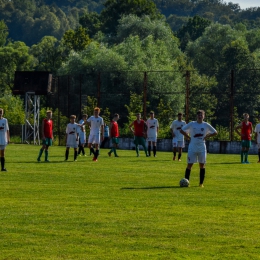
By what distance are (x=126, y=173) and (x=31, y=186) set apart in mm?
5804

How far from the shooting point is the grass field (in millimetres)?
12562

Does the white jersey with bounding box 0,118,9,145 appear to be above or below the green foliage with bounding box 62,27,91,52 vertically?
below

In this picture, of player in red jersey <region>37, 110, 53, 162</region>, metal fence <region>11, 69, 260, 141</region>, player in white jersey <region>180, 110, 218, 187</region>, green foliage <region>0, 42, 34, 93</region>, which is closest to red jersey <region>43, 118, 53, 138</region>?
player in red jersey <region>37, 110, 53, 162</region>

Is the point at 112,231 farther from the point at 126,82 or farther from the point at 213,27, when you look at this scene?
the point at 213,27

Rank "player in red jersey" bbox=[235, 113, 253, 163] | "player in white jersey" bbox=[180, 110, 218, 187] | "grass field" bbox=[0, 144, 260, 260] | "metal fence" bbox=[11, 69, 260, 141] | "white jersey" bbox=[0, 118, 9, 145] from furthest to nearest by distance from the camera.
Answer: "metal fence" bbox=[11, 69, 260, 141]
"player in red jersey" bbox=[235, 113, 253, 163]
"white jersey" bbox=[0, 118, 9, 145]
"player in white jersey" bbox=[180, 110, 218, 187]
"grass field" bbox=[0, 144, 260, 260]

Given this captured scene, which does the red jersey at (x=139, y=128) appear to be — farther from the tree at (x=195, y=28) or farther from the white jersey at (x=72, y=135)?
the tree at (x=195, y=28)

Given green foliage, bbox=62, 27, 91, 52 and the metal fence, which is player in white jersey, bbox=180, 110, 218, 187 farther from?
green foliage, bbox=62, 27, 91, 52

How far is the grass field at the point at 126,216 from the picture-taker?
12.6 metres

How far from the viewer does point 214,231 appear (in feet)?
46.8

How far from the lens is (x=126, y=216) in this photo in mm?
15953

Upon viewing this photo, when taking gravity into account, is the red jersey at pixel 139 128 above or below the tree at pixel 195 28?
below

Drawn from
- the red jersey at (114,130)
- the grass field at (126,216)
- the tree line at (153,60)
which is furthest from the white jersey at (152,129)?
the grass field at (126,216)

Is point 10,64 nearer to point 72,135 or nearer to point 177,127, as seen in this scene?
point 177,127

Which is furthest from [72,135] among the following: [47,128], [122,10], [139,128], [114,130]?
[122,10]
